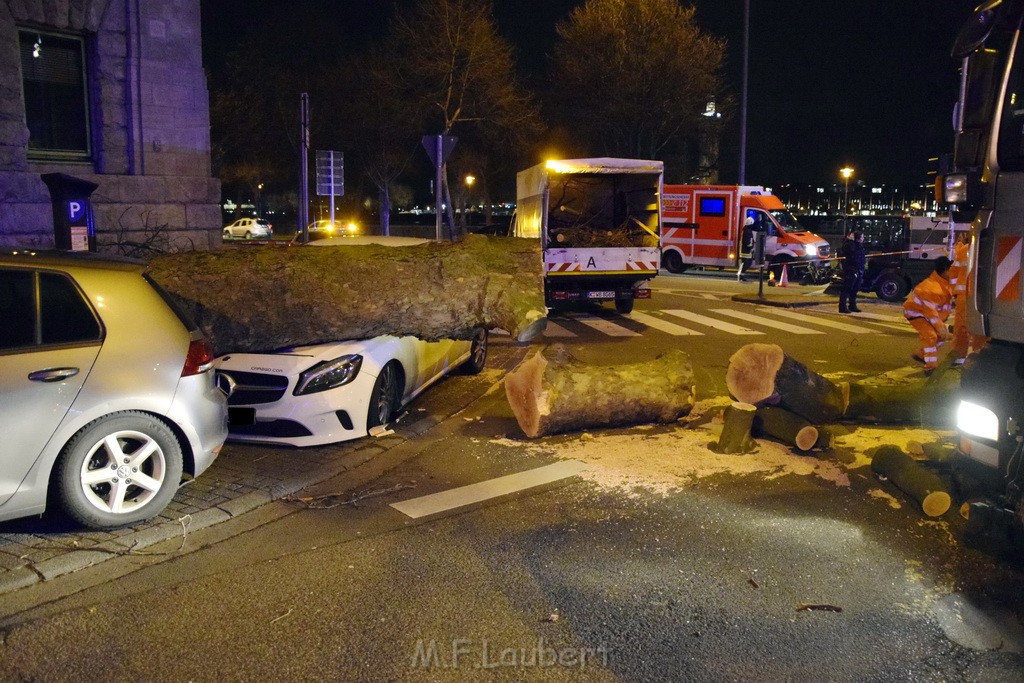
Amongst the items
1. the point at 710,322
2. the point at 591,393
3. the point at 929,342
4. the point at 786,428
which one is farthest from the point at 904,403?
the point at 710,322

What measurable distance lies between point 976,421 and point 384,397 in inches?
171

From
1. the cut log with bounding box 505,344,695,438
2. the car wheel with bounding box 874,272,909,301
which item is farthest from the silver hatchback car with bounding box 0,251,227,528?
the car wheel with bounding box 874,272,909,301

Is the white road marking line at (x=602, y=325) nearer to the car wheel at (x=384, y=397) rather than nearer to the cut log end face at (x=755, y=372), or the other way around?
the cut log end face at (x=755, y=372)

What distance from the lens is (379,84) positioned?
110 feet

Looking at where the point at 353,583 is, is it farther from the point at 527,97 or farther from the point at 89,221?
the point at 527,97

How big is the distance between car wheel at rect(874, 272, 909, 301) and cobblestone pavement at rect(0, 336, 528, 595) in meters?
13.4

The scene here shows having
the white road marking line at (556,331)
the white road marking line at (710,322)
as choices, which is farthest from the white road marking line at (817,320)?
the white road marking line at (556,331)

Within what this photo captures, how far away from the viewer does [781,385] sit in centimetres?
717

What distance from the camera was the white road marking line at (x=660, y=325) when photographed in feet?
45.3

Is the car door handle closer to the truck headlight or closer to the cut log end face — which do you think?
the truck headlight

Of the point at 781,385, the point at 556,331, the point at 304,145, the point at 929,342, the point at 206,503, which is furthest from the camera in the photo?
the point at 304,145

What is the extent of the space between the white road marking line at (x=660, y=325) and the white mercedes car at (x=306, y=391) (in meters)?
7.57

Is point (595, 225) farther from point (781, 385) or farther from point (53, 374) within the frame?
point (53, 374)

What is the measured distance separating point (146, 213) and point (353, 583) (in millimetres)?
Answer: 10114
